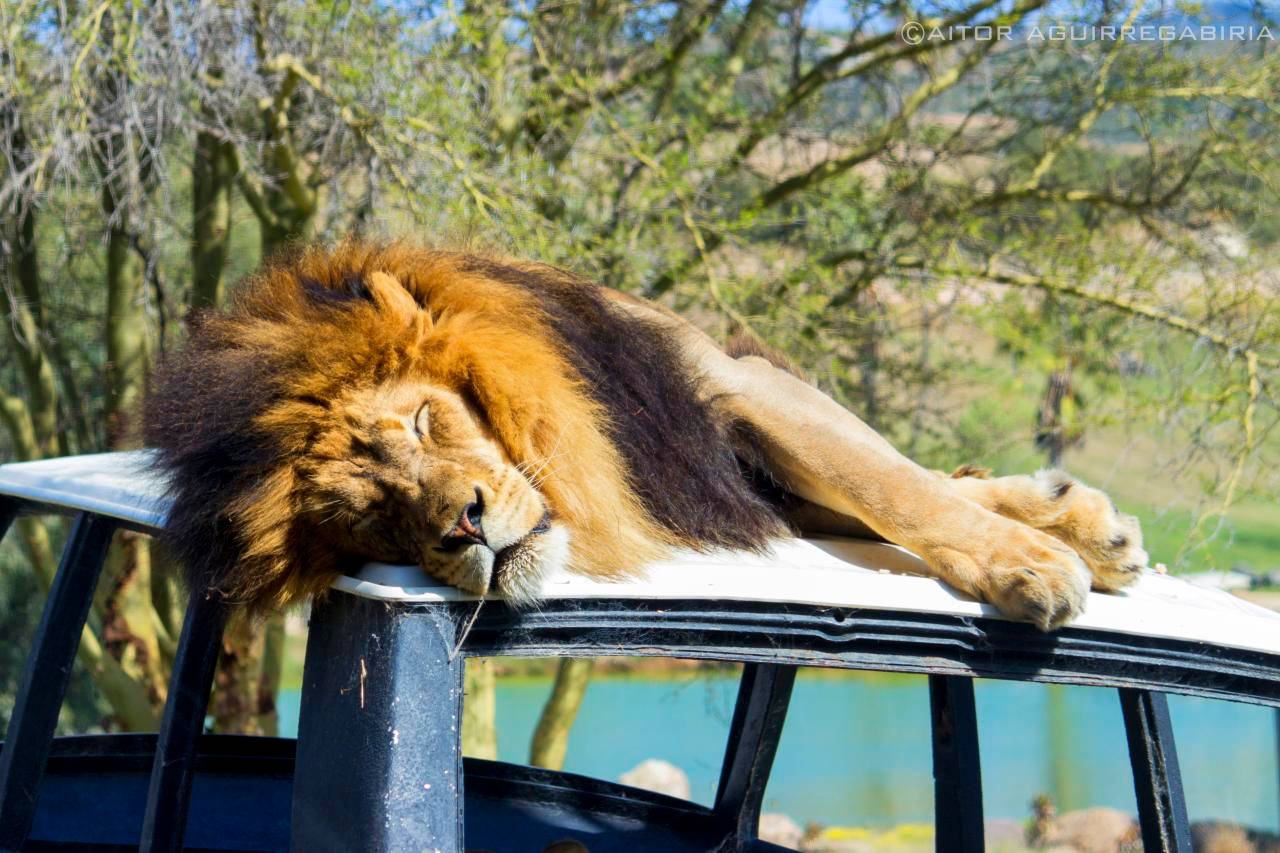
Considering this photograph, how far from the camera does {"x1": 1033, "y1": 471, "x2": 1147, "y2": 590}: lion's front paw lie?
2.43 meters

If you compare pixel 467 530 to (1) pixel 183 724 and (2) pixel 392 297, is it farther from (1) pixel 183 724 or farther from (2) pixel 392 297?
(2) pixel 392 297

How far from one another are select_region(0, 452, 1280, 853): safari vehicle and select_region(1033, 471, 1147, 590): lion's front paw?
0.06 metres

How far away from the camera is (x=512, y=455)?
2350 millimetres

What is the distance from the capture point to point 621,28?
734cm

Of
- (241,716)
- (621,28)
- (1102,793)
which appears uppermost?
(621,28)

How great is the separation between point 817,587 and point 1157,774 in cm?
75

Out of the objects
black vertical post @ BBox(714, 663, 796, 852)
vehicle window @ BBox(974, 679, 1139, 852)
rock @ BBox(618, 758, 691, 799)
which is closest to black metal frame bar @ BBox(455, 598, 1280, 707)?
black vertical post @ BBox(714, 663, 796, 852)

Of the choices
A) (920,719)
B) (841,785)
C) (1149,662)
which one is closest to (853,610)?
(1149,662)

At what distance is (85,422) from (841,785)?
1066 centimetres

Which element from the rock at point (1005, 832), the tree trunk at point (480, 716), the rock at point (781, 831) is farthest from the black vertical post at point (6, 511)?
the rock at point (781, 831)

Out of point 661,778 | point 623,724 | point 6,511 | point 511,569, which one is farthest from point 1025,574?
point 623,724

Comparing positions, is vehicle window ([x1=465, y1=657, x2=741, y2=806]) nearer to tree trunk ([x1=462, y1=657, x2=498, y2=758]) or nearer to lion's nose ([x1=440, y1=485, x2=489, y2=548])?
tree trunk ([x1=462, y1=657, x2=498, y2=758])

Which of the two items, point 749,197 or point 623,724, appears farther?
point 623,724

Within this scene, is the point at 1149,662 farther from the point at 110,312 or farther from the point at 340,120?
the point at 110,312
